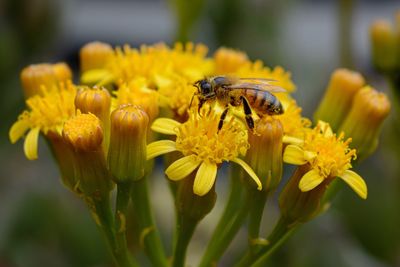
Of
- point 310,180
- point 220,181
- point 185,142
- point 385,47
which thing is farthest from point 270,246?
point 220,181

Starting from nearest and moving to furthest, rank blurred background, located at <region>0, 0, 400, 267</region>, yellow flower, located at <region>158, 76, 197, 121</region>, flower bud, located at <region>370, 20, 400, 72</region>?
yellow flower, located at <region>158, 76, 197, 121</region> → flower bud, located at <region>370, 20, 400, 72</region> → blurred background, located at <region>0, 0, 400, 267</region>

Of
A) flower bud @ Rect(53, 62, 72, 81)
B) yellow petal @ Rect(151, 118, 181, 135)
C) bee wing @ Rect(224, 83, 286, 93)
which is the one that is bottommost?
flower bud @ Rect(53, 62, 72, 81)

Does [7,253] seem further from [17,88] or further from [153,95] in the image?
[153,95]

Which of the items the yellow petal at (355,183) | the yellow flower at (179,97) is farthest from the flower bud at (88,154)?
the yellow petal at (355,183)

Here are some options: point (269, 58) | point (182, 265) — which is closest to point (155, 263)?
point (182, 265)

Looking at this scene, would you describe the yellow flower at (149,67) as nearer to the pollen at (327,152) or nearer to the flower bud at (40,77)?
the flower bud at (40,77)

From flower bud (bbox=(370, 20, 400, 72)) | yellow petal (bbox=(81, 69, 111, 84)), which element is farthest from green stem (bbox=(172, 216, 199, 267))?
flower bud (bbox=(370, 20, 400, 72))

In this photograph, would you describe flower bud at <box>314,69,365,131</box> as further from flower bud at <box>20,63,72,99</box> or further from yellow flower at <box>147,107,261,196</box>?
flower bud at <box>20,63,72,99</box>
